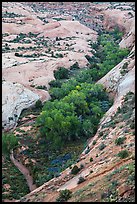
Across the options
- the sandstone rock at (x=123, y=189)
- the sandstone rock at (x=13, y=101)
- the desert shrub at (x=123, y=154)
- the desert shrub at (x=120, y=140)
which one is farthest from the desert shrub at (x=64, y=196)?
the sandstone rock at (x=13, y=101)

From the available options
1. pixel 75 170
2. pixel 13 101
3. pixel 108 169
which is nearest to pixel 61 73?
pixel 13 101

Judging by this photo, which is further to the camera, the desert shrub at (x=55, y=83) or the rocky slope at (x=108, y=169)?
the desert shrub at (x=55, y=83)

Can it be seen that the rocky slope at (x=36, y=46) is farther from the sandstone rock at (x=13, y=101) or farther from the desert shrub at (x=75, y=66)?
the desert shrub at (x=75, y=66)

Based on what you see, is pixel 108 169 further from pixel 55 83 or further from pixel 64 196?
pixel 55 83

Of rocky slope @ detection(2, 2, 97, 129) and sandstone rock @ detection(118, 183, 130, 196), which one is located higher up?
sandstone rock @ detection(118, 183, 130, 196)

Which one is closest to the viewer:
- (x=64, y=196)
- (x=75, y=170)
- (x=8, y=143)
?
(x=64, y=196)

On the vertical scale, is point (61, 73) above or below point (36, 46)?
above

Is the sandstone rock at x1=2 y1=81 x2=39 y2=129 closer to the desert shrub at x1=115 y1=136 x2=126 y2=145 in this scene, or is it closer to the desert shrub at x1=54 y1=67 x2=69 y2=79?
the desert shrub at x1=54 y1=67 x2=69 y2=79

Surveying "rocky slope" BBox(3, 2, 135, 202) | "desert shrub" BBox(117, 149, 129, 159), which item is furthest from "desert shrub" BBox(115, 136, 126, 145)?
"desert shrub" BBox(117, 149, 129, 159)

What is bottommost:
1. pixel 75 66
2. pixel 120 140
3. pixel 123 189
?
pixel 75 66

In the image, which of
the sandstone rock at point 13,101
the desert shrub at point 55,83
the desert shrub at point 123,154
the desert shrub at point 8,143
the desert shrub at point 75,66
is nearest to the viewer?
the desert shrub at point 123,154

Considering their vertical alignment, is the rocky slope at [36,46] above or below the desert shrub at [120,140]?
below

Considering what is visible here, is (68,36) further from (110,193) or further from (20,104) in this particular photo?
(110,193)

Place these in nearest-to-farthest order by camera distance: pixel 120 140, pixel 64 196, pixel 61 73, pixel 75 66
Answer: pixel 64 196 → pixel 120 140 → pixel 61 73 → pixel 75 66
